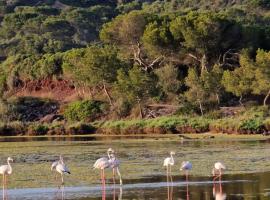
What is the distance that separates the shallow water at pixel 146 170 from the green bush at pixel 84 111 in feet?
72.3

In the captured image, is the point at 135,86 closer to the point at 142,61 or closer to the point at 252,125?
the point at 142,61

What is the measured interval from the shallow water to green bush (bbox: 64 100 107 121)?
2203 centimetres

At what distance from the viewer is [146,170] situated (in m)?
30.4

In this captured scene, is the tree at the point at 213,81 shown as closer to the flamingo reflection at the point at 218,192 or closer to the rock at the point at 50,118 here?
the rock at the point at 50,118

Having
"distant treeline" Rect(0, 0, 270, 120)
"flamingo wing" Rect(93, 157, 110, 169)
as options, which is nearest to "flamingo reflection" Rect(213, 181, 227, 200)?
"flamingo wing" Rect(93, 157, 110, 169)

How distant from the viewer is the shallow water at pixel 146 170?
950 inches

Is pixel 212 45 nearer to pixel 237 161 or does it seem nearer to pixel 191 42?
pixel 191 42

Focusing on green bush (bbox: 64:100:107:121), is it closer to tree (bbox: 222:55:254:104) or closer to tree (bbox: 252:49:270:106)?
tree (bbox: 222:55:254:104)

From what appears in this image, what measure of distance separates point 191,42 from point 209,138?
17192 millimetres

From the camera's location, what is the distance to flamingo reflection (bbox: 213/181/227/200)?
22750 mm

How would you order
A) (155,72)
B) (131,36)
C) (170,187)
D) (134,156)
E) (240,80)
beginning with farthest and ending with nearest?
(131,36), (155,72), (240,80), (134,156), (170,187)

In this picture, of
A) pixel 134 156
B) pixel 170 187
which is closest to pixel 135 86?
pixel 134 156

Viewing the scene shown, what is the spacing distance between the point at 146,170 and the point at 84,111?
39.3m

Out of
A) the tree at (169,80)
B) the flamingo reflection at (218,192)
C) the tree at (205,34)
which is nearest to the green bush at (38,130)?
the tree at (169,80)
